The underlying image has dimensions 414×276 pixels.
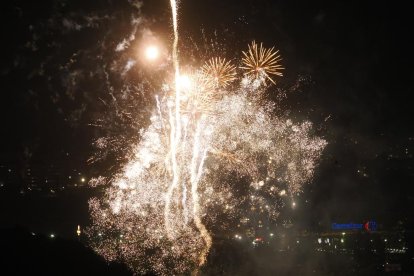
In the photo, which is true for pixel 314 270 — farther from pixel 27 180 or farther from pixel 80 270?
pixel 27 180

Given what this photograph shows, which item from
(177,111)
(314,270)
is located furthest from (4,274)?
(314,270)

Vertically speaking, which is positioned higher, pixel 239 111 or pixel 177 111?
pixel 239 111

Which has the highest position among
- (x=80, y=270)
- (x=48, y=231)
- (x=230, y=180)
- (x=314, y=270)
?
(x=230, y=180)

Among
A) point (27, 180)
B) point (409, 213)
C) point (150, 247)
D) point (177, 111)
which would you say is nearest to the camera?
point (177, 111)

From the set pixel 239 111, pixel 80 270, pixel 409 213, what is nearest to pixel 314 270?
pixel 239 111

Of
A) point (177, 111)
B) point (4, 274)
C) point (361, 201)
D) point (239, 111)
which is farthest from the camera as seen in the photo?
Answer: point (361, 201)

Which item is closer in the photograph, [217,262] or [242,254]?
[217,262]

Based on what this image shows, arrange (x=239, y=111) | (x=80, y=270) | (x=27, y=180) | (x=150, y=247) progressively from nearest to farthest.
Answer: (x=80, y=270) < (x=239, y=111) < (x=150, y=247) < (x=27, y=180)

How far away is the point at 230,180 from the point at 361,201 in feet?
60.2

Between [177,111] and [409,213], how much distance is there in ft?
121

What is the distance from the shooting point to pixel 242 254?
2073cm

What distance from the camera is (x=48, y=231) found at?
2166 centimetres

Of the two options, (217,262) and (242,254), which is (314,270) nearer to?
(242,254)

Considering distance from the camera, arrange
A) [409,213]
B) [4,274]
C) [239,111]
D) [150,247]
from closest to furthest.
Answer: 1. [4,274]
2. [239,111]
3. [150,247]
4. [409,213]
